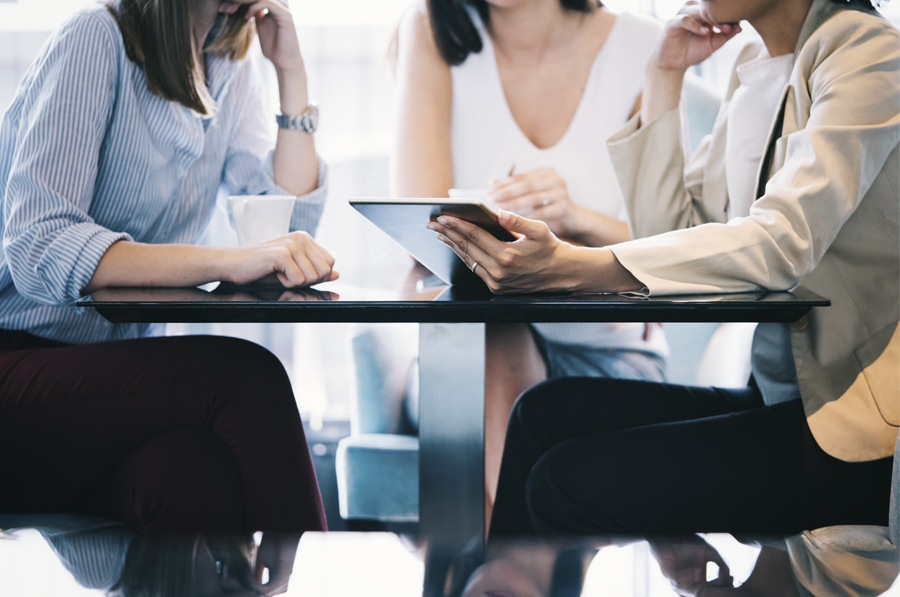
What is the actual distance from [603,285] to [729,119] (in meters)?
0.49

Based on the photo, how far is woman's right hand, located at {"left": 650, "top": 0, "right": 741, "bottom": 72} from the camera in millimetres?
1096

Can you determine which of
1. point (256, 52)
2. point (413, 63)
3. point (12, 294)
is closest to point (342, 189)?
point (256, 52)

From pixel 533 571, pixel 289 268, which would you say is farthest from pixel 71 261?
pixel 533 571

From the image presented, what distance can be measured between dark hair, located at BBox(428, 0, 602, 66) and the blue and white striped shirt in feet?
1.52

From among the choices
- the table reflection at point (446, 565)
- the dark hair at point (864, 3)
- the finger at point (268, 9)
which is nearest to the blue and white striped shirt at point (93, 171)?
the finger at point (268, 9)

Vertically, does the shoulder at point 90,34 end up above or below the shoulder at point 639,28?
below

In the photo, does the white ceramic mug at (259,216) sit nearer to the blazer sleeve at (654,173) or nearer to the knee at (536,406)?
the knee at (536,406)

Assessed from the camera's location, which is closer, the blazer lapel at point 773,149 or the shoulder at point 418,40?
the blazer lapel at point 773,149

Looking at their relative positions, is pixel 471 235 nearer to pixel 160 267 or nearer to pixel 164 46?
pixel 160 267

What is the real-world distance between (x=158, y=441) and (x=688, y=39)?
99cm

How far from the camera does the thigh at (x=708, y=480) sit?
81 cm

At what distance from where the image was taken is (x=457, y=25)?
1535mm

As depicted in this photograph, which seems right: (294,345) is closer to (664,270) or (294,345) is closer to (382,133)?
(382,133)

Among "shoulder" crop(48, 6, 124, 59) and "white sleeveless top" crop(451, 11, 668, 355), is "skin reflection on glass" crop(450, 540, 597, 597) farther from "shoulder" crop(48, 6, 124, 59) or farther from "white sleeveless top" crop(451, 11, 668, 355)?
"white sleeveless top" crop(451, 11, 668, 355)
